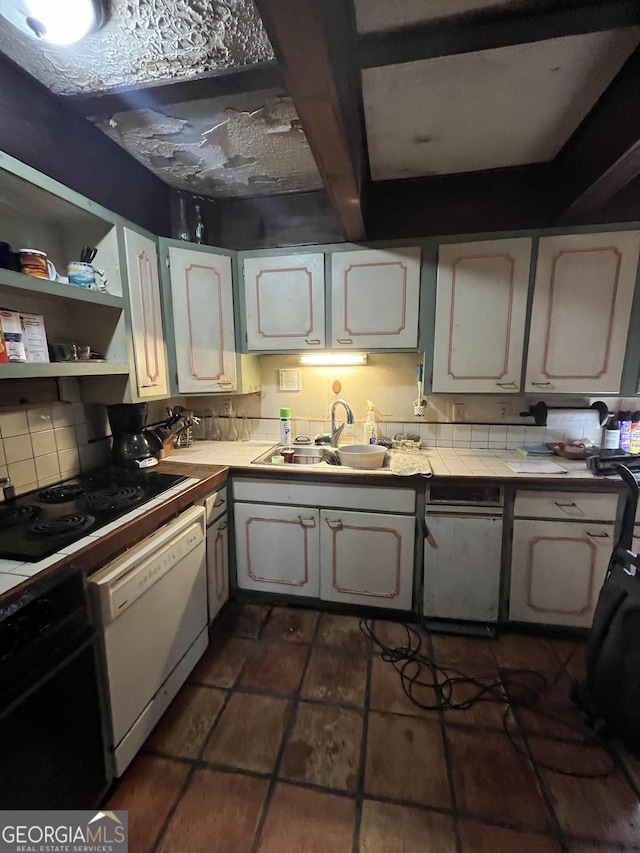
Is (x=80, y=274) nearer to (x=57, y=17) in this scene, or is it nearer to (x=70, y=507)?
Result: (x=57, y=17)

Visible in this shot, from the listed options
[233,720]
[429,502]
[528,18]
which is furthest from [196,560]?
[528,18]

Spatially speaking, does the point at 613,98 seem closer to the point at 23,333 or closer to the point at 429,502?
the point at 429,502

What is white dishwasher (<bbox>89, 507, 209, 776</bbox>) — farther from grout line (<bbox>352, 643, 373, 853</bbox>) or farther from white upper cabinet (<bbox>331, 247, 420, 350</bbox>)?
white upper cabinet (<bbox>331, 247, 420, 350</bbox>)

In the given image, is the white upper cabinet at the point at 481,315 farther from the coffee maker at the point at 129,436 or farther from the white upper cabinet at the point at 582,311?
the coffee maker at the point at 129,436

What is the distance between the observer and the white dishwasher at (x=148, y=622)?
3.63ft

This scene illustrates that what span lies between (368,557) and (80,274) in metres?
1.83

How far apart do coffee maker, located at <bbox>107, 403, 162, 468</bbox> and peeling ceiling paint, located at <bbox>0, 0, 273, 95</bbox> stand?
1.25m

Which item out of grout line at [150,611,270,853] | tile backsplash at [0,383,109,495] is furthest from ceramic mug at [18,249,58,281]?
grout line at [150,611,270,853]

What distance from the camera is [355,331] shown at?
2006 millimetres

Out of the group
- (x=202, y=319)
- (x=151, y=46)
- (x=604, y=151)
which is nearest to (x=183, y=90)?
(x=151, y=46)

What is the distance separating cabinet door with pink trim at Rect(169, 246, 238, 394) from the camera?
1924 millimetres

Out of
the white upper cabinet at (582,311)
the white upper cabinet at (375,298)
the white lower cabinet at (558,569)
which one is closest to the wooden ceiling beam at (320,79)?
the white upper cabinet at (375,298)

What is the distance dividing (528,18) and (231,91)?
3.08ft

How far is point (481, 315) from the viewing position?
1.87m
